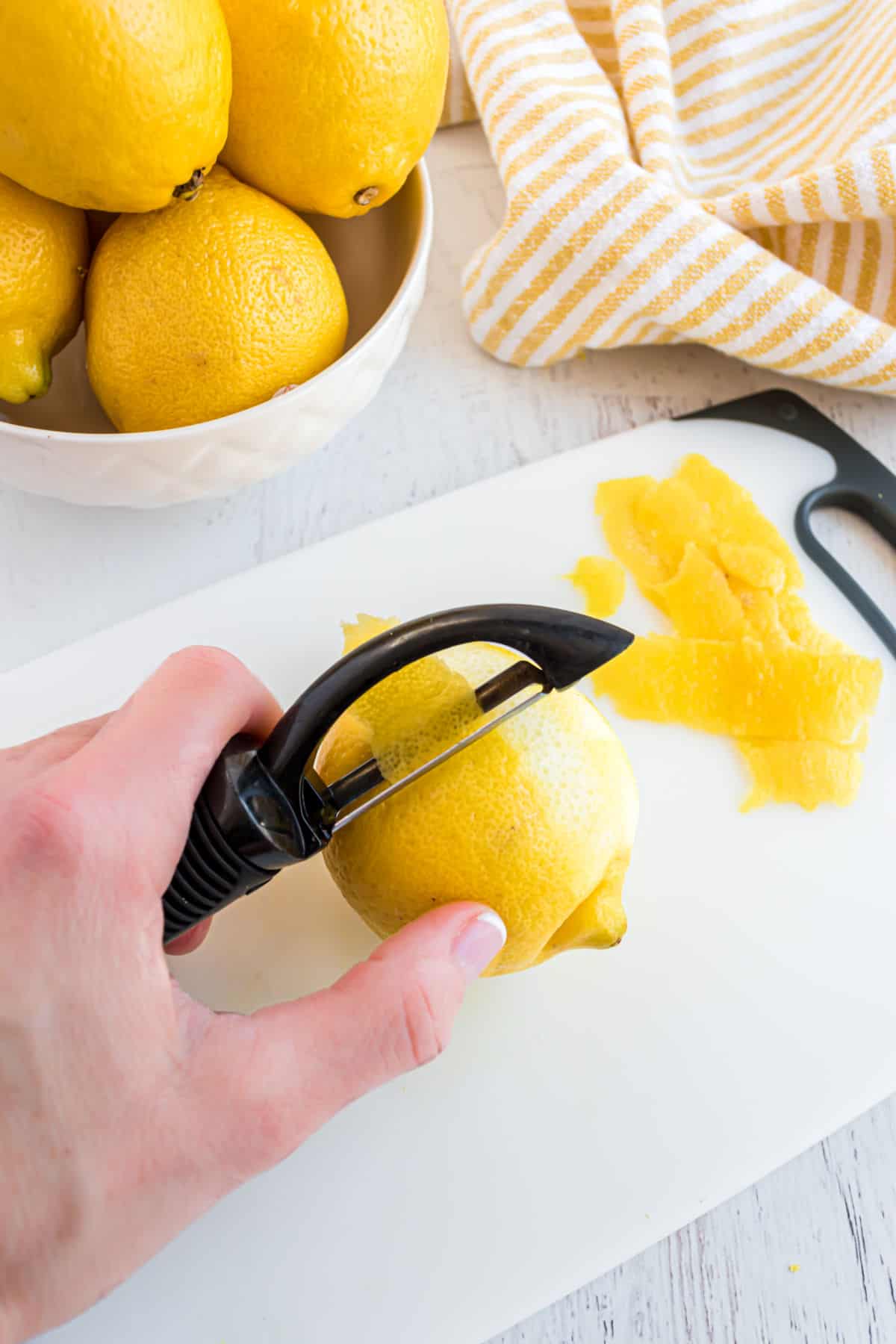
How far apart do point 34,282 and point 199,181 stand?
0.50 feet

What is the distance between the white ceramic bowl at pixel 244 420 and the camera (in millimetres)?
896

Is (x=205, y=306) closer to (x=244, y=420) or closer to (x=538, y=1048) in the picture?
(x=244, y=420)

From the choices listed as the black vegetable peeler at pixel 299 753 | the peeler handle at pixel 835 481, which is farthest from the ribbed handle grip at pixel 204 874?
the peeler handle at pixel 835 481

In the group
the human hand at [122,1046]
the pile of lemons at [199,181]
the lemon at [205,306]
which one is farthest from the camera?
the lemon at [205,306]

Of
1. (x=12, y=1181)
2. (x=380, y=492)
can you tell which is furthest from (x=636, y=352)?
(x=12, y=1181)

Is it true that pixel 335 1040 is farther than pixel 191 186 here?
No

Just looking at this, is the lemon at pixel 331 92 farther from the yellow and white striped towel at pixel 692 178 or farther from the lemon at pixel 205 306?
the yellow and white striped towel at pixel 692 178

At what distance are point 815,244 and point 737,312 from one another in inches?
7.5

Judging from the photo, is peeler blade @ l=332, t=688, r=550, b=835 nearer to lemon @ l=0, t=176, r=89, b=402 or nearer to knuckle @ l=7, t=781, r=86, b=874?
knuckle @ l=7, t=781, r=86, b=874

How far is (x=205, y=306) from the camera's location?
0.85 m

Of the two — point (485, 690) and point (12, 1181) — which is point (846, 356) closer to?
point (485, 690)

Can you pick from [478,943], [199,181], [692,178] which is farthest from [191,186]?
[692,178]

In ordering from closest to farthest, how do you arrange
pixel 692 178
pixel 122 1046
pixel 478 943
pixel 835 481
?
pixel 122 1046
pixel 478 943
pixel 835 481
pixel 692 178

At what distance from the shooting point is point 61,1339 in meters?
0.79
